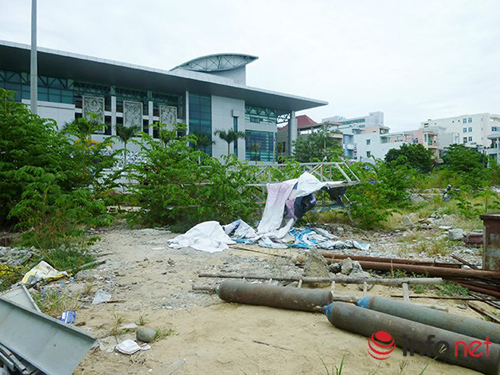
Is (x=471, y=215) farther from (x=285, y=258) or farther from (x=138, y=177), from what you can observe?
(x=138, y=177)

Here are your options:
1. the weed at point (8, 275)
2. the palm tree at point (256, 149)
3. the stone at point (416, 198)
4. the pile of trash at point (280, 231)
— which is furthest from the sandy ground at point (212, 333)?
the palm tree at point (256, 149)

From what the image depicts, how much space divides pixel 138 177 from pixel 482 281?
8103mm

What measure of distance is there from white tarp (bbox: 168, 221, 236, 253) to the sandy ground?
1621mm

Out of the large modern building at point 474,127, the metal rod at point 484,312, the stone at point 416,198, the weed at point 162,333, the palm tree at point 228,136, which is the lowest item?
the weed at point 162,333

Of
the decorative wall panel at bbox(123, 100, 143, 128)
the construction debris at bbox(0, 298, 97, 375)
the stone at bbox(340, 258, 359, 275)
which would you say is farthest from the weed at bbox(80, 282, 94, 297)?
the decorative wall panel at bbox(123, 100, 143, 128)

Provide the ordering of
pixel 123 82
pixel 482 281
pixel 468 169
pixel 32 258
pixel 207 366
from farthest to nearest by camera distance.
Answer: pixel 123 82
pixel 468 169
pixel 32 258
pixel 482 281
pixel 207 366

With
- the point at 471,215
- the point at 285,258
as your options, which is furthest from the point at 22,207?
the point at 471,215

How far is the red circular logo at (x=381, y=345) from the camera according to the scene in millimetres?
2588

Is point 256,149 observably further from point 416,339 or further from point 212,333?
point 416,339

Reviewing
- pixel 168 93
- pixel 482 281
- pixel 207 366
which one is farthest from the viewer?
pixel 168 93

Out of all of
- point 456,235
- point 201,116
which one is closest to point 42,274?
point 456,235

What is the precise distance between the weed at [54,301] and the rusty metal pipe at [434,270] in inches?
145

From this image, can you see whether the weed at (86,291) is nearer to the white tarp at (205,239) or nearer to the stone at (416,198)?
the white tarp at (205,239)

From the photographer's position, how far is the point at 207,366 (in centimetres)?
251
